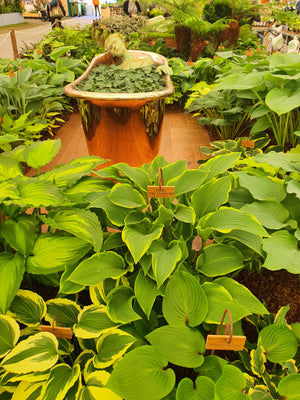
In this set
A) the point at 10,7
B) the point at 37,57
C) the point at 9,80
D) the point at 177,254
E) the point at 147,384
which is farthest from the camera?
the point at 10,7

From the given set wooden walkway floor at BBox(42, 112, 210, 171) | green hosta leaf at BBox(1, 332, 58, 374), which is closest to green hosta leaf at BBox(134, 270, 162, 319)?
green hosta leaf at BBox(1, 332, 58, 374)

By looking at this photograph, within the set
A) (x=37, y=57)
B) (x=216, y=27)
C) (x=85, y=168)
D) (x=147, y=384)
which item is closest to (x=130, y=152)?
(x=85, y=168)

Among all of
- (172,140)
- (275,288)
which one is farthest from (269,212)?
(172,140)

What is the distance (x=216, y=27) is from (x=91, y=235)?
3998 millimetres

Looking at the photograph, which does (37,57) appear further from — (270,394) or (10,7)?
(10,7)

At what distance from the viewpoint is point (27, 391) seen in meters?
0.81

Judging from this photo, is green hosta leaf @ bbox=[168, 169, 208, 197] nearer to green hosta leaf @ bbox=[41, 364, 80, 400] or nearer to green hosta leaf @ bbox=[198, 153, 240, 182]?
green hosta leaf @ bbox=[198, 153, 240, 182]

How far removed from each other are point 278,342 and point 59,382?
2.05 feet

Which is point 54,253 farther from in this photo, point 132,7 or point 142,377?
point 132,7

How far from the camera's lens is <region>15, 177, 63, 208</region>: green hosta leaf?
92cm

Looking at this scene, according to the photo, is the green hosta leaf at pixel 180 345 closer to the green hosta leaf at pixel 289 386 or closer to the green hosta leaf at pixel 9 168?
the green hosta leaf at pixel 289 386

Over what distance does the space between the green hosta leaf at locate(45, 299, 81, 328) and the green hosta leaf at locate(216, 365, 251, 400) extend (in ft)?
1.55

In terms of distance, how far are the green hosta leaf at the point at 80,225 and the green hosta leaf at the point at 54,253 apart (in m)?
0.03

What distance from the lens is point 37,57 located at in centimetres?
347
